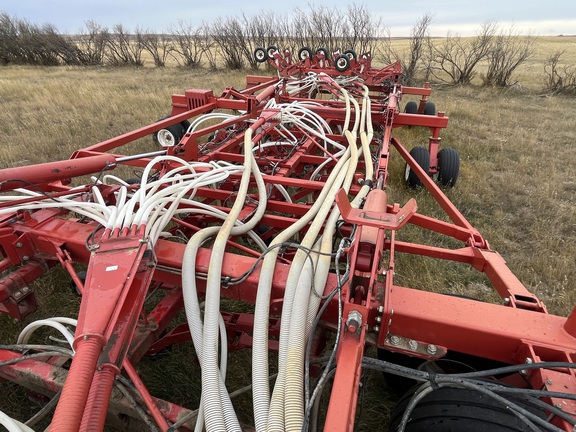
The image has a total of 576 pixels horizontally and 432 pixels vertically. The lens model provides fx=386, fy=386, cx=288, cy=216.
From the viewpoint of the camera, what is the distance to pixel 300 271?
1.73m

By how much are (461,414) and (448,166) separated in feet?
13.2

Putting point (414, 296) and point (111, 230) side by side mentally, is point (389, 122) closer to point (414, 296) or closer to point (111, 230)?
point (414, 296)

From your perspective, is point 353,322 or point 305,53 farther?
point 305,53

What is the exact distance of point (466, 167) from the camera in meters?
5.97

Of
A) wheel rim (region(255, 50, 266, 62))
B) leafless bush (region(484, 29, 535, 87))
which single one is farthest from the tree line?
wheel rim (region(255, 50, 266, 62))

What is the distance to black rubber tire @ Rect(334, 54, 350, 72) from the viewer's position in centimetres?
679

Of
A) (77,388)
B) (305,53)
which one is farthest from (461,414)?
(305,53)

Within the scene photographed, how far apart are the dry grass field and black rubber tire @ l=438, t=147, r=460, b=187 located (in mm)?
184

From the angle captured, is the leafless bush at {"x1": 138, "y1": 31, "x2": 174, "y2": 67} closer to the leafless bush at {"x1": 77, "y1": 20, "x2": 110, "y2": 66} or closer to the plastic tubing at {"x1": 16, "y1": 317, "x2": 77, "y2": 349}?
the leafless bush at {"x1": 77, "y1": 20, "x2": 110, "y2": 66}

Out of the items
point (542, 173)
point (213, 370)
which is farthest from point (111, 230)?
point (542, 173)

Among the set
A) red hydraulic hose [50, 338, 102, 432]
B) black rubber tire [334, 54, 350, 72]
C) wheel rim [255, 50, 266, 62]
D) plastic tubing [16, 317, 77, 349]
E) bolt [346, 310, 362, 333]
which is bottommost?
plastic tubing [16, 317, 77, 349]

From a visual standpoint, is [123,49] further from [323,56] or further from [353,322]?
[353,322]

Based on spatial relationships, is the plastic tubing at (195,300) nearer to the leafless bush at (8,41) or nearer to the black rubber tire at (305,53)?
the black rubber tire at (305,53)

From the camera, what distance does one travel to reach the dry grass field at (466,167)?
9.91 ft
